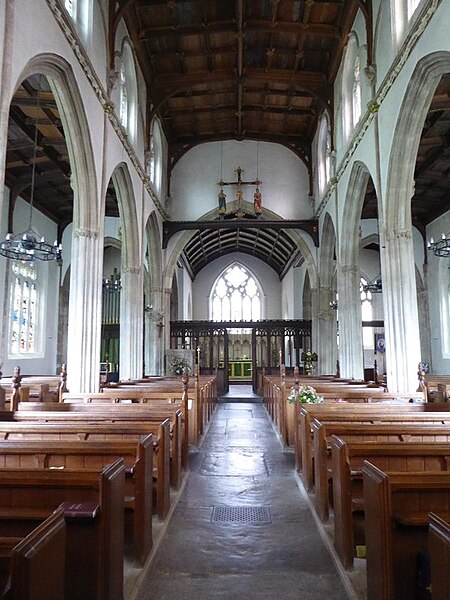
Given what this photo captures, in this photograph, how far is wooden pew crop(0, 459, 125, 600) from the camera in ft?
7.13

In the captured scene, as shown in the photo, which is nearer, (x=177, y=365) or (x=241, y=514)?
(x=241, y=514)

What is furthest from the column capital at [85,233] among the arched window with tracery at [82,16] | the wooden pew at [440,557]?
the wooden pew at [440,557]

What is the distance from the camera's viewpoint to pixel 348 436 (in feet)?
13.0

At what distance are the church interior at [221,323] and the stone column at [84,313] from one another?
36mm

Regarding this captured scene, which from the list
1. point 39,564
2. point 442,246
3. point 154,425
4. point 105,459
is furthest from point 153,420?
point 442,246

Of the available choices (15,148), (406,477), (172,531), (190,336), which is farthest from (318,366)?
(406,477)

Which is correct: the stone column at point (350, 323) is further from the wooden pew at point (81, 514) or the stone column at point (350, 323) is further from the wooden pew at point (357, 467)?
the wooden pew at point (81, 514)

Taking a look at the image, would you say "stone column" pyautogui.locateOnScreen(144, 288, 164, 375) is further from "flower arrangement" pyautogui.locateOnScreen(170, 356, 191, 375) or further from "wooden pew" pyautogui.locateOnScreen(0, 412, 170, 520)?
"wooden pew" pyautogui.locateOnScreen(0, 412, 170, 520)

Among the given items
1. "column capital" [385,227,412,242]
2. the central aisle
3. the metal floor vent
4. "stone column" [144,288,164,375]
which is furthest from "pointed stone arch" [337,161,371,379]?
the metal floor vent

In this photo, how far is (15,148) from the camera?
1073 centimetres

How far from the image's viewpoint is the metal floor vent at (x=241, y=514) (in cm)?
395

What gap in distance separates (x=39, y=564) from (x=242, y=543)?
240 centimetres

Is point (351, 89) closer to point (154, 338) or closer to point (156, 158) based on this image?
point (156, 158)

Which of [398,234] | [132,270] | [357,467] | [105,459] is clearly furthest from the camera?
[132,270]
